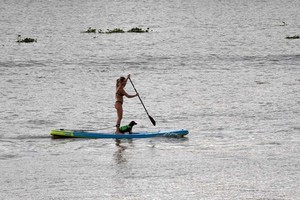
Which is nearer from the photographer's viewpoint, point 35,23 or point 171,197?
point 171,197

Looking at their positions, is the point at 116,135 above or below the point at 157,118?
above

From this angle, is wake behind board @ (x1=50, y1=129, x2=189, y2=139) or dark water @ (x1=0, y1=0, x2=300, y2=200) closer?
dark water @ (x1=0, y1=0, x2=300, y2=200)

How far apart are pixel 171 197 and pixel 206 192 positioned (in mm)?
1239

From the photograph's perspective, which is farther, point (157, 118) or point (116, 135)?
point (157, 118)

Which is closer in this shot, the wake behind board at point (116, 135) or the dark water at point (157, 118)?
the dark water at point (157, 118)

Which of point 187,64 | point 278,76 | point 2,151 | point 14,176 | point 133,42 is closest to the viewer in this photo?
point 14,176

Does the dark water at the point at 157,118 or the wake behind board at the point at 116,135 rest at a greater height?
the wake behind board at the point at 116,135

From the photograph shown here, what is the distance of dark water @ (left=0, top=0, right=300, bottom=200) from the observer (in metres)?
27.5

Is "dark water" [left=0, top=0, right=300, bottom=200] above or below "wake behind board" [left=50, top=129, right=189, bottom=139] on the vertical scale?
below

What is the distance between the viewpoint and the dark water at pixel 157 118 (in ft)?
90.1

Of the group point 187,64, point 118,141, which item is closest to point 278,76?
point 187,64

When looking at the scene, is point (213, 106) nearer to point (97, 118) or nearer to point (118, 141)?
point (97, 118)

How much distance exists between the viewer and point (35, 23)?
142625mm

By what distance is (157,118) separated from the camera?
1699 inches
